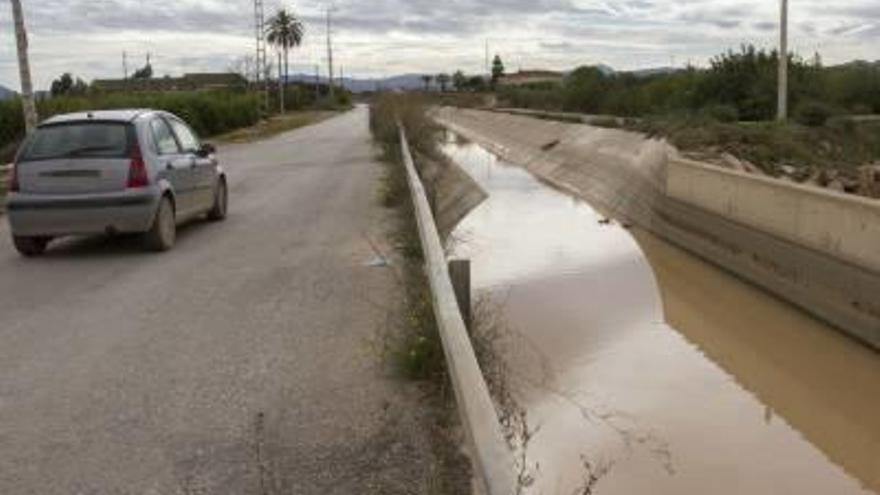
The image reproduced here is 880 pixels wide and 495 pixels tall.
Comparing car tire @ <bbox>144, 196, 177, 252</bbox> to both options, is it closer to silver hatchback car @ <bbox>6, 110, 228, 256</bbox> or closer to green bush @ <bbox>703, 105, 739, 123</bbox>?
silver hatchback car @ <bbox>6, 110, 228, 256</bbox>

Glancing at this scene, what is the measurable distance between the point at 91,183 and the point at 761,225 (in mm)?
8109

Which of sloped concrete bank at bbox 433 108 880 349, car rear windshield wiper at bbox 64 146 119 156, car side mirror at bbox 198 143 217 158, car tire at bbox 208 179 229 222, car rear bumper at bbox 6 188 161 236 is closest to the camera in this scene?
sloped concrete bank at bbox 433 108 880 349

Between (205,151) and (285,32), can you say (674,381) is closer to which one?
(205,151)

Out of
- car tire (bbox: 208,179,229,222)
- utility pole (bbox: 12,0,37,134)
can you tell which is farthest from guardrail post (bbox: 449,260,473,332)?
utility pole (bbox: 12,0,37,134)

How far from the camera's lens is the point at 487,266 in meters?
17.5

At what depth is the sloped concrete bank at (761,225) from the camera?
12.2 m

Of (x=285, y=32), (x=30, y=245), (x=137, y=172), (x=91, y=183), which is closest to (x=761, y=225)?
(x=137, y=172)

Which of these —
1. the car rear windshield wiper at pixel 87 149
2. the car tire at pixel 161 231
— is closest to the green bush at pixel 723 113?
the car tire at pixel 161 231

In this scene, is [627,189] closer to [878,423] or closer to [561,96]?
[878,423]

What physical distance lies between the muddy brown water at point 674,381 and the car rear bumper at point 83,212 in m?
4.18

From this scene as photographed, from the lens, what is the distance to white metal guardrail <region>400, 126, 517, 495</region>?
4193 mm

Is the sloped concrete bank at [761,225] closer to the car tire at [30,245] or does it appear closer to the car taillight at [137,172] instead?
the car taillight at [137,172]

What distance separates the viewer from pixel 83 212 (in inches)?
522

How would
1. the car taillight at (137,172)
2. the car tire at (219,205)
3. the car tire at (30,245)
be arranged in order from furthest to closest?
the car tire at (219,205)
the car tire at (30,245)
the car taillight at (137,172)
